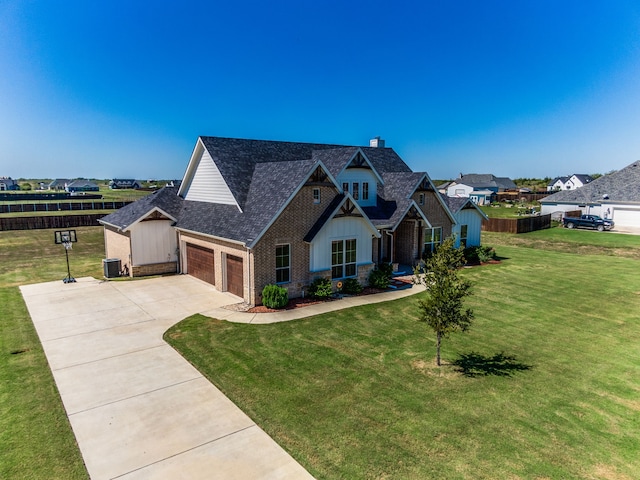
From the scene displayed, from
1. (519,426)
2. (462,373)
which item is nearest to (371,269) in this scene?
(462,373)

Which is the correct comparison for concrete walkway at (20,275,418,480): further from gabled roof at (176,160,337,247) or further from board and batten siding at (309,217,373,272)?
gabled roof at (176,160,337,247)

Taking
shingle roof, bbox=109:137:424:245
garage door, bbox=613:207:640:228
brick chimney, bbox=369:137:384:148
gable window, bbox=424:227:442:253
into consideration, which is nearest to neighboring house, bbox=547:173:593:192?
garage door, bbox=613:207:640:228

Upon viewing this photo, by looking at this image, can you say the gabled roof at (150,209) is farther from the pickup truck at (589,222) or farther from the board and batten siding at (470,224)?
the pickup truck at (589,222)

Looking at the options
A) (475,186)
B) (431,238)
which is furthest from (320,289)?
(475,186)

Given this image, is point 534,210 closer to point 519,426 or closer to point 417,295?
point 417,295

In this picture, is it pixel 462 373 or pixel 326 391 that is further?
pixel 462 373

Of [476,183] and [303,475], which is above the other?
[476,183]
